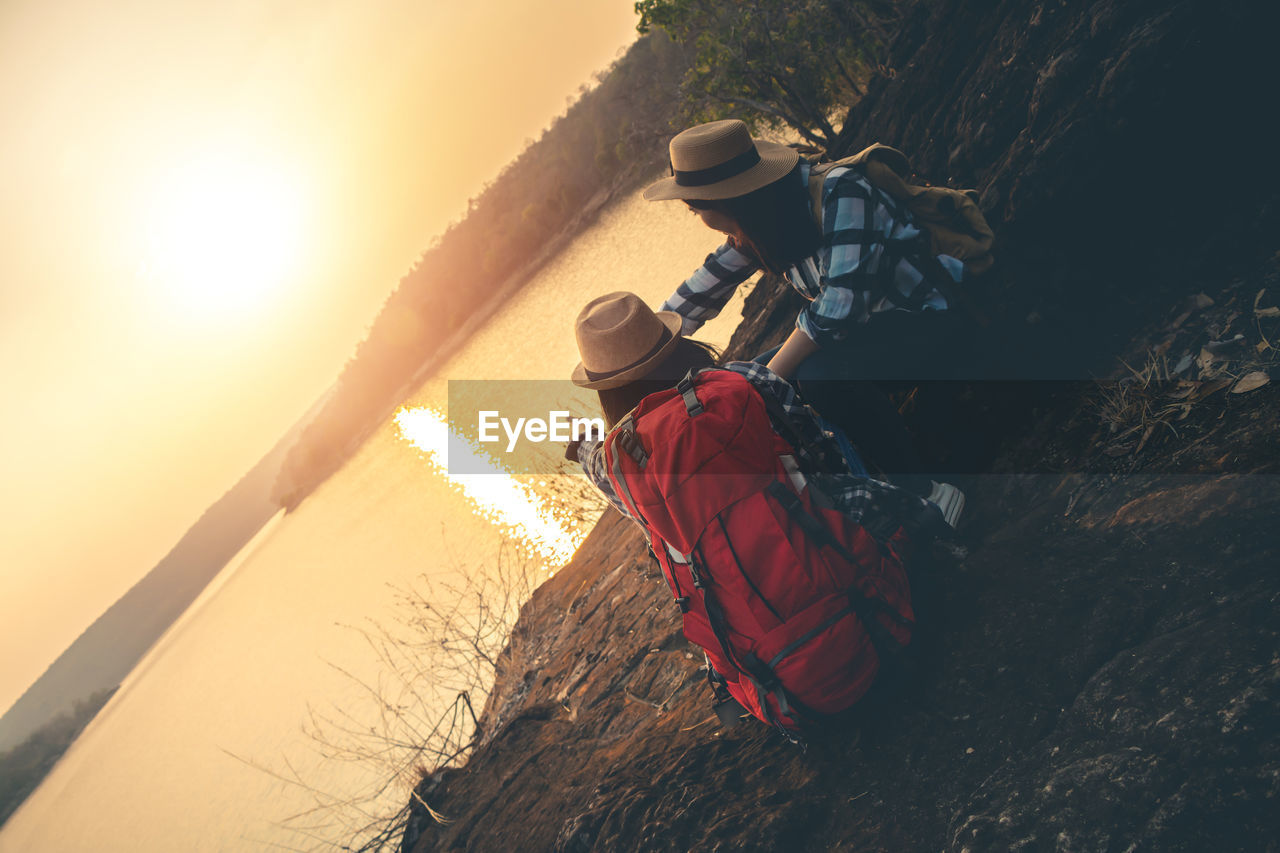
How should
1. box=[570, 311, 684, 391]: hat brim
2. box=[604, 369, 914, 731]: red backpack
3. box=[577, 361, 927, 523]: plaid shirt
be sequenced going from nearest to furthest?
1. box=[604, 369, 914, 731]: red backpack
2. box=[577, 361, 927, 523]: plaid shirt
3. box=[570, 311, 684, 391]: hat brim

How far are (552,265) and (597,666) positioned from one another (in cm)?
2141

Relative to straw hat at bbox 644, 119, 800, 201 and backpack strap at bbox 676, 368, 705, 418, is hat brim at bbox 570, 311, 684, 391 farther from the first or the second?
straw hat at bbox 644, 119, 800, 201

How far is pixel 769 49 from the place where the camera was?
9.65 meters

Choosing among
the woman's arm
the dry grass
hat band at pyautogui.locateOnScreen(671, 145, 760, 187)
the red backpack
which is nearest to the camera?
the red backpack

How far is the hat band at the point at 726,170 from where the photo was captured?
1.92 metres

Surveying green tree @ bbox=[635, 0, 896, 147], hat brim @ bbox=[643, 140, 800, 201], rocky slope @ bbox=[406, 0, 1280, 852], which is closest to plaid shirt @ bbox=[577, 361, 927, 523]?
rocky slope @ bbox=[406, 0, 1280, 852]

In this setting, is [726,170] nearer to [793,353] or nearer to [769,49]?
[793,353]

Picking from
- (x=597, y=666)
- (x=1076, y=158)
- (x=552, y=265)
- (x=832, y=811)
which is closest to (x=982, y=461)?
(x=1076, y=158)

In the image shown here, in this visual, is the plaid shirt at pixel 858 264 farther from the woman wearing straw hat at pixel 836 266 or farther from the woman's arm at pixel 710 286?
the woman's arm at pixel 710 286

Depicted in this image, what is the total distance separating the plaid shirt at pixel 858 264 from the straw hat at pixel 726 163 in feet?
0.36

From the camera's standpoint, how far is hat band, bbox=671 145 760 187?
1.92 m

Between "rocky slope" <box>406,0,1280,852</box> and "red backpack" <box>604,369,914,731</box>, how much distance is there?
0.24 m

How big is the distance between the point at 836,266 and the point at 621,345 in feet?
2.22

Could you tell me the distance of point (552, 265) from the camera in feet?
76.7
